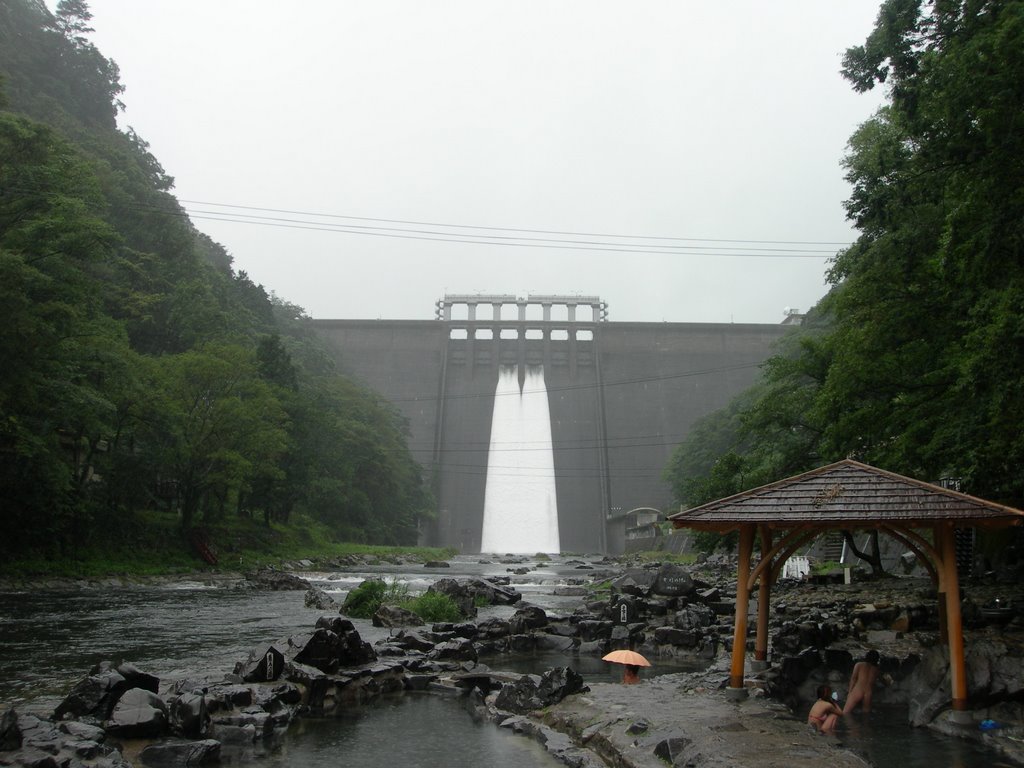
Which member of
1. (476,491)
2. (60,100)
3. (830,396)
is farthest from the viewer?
(476,491)

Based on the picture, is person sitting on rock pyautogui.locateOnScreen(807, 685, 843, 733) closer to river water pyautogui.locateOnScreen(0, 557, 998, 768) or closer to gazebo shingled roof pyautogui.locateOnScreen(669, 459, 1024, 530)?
river water pyautogui.locateOnScreen(0, 557, 998, 768)

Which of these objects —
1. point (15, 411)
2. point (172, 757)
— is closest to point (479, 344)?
point (15, 411)

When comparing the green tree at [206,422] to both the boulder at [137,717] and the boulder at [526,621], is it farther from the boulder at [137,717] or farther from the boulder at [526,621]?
the boulder at [137,717]

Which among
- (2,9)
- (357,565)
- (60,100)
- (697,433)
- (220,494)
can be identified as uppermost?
(2,9)

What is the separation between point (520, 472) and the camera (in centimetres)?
6688

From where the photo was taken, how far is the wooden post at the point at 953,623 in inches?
277

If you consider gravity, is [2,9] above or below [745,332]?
above

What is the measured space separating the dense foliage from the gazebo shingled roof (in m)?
1.58

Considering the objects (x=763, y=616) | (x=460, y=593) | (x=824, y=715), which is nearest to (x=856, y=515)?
(x=824, y=715)

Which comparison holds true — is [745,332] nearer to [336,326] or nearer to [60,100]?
[336,326]

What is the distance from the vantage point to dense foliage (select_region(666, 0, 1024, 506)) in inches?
316

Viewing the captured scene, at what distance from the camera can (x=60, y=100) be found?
44.3 m

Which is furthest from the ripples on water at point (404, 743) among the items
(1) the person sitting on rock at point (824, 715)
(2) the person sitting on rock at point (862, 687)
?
(2) the person sitting on rock at point (862, 687)

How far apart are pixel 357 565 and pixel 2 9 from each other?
3534 centimetres
